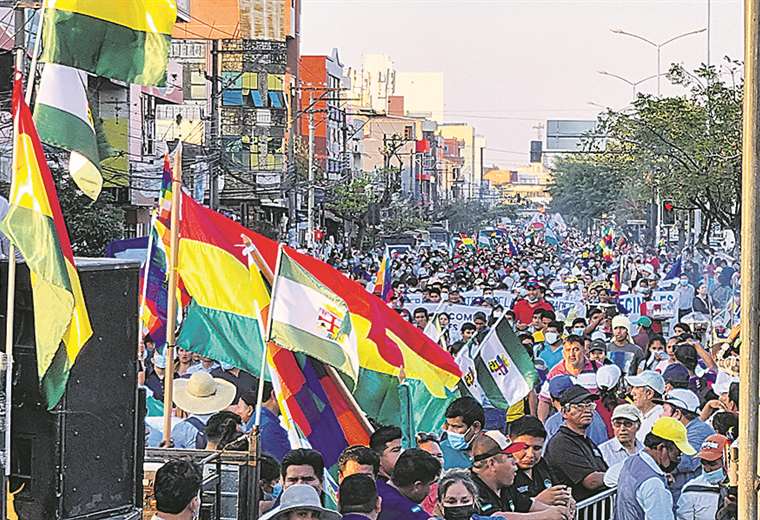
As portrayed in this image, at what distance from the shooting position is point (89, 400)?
572cm

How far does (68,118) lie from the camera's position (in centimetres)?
662

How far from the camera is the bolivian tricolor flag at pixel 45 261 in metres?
5.47

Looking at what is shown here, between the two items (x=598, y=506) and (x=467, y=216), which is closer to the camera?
(x=598, y=506)

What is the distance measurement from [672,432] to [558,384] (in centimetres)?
214

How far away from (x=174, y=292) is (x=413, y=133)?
460ft

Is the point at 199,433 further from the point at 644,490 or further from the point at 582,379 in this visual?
the point at 582,379

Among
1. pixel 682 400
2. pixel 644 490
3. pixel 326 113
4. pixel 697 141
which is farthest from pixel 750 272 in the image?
pixel 326 113

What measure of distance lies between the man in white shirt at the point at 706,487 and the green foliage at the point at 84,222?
20567mm

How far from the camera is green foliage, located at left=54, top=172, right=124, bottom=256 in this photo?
93.2ft

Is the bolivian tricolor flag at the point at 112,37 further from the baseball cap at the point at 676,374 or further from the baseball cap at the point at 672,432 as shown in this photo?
the baseball cap at the point at 676,374

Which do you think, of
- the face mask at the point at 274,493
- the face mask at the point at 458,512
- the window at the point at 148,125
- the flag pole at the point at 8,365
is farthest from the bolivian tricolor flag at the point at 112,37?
the window at the point at 148,125

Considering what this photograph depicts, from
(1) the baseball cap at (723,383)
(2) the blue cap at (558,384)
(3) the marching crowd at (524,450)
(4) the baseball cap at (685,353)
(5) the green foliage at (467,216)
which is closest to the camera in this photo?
(3) the marching crowd at (524,450)

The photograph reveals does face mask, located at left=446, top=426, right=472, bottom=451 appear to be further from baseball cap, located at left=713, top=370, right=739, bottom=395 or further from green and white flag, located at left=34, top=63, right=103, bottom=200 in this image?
green and white flag, located at left=34, top=63, right=103, bottom=200

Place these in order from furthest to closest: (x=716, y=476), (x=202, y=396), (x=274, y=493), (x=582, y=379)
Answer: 1. (x=582, y=379)
2. (x=202, y=396)
3. (x=716, y=476)
4. (x=274, y=493)
